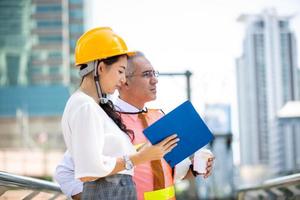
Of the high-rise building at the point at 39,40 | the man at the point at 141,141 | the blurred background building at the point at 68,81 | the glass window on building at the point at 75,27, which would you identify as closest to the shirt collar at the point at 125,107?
the man at the point at 141,141

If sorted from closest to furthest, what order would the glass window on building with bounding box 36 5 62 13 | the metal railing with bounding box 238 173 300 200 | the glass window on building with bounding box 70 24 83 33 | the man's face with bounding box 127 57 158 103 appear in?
the man's face with bounding box 127 57 158 103, the metal railing with bounding box 238 173 300 200, the glass window on building with bounding box 70 24 83 33, the glass window on building with bounding box 36 5 62 13

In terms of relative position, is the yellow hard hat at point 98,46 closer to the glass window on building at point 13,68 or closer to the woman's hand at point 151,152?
the woman's hand at point 151,152

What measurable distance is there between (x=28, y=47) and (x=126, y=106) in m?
95.0

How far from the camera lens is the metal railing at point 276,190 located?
4.45 meters

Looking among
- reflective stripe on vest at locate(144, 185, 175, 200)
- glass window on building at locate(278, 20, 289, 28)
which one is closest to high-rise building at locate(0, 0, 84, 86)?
glass window on building at locate(278, 20, 289, 28)

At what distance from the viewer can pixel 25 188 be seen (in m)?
3.78

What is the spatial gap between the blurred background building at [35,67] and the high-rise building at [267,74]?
23250mm

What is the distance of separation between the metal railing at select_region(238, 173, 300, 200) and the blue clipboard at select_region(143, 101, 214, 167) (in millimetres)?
2057

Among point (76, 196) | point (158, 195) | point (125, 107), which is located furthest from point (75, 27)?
point (158, 195)

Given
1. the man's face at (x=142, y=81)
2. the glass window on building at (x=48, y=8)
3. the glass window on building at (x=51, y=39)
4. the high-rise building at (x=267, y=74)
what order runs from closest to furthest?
the man's face at (x=142, y=81)
the high-rise building at (x=267, y=74)
the glass window on building at (x=51, y=39)
the glass window on building at (x=48, y=8)

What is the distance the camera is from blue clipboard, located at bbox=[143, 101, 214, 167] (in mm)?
2197

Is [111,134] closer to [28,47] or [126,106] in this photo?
[126,106]

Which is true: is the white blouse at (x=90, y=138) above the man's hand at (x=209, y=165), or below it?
above

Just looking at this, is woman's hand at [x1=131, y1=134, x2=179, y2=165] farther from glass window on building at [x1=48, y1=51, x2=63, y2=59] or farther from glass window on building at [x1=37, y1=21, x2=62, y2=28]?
glass window on building at [x1=37, y1=21, x2=62, y2=28]
